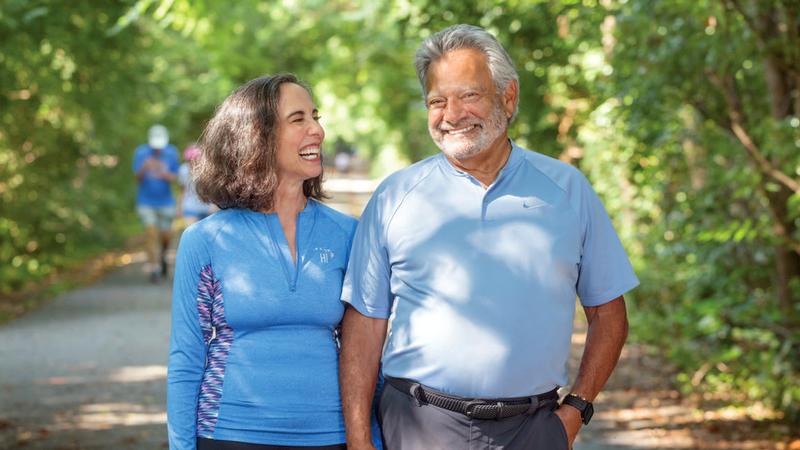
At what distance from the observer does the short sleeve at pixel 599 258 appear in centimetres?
364

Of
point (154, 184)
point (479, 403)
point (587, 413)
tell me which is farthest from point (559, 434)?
point (154, 184)

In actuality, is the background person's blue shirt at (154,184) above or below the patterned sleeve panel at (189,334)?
below

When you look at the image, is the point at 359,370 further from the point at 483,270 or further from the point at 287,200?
the point at 287,200

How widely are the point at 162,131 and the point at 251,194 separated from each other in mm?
12486

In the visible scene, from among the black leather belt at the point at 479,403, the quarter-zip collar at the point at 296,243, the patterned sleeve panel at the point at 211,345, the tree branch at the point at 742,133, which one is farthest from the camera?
the tree branch at the point at 742,133

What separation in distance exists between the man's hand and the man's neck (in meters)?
0.70

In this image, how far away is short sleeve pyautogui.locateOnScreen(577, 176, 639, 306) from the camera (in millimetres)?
3643

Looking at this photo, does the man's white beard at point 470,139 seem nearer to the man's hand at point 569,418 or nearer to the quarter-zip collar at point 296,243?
the quarter-zip collar at point 296,243

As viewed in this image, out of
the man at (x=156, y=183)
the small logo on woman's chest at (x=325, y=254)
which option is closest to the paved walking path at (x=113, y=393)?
the man at (x=156, y=183)

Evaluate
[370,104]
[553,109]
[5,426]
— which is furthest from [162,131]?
[370,104]

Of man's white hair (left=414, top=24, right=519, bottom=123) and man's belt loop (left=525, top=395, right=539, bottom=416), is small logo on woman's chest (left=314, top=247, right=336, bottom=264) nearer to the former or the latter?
man's white hair (left=414, top=24, right=519, bottom=123)

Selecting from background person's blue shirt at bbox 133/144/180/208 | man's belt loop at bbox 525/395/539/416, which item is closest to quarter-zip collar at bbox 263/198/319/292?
man's belt loop at bbox 525/395/539/416

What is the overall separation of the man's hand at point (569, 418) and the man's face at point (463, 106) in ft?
2.65

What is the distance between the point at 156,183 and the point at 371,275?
12.5 meters
